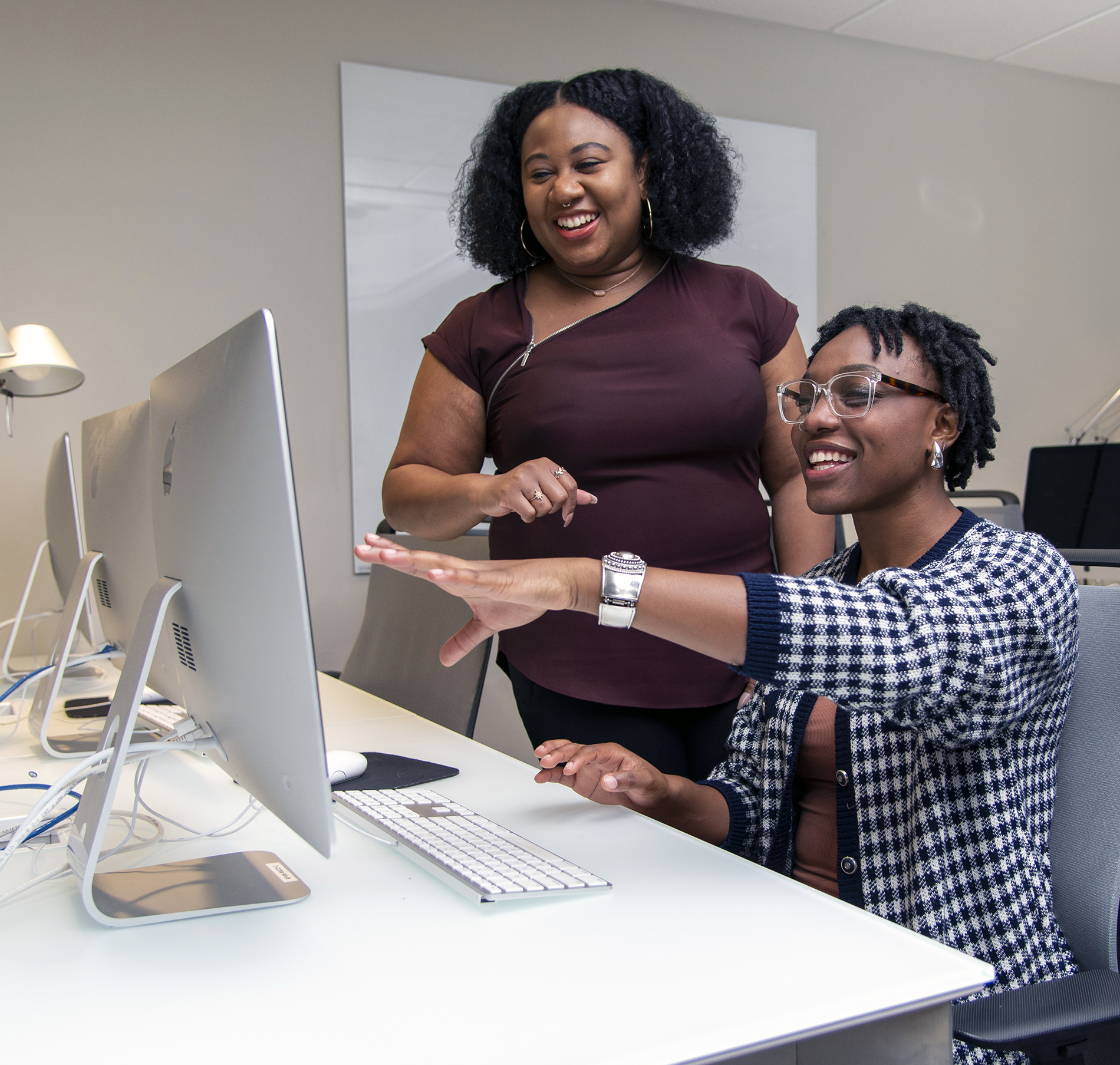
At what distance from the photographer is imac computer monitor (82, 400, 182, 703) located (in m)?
1.01

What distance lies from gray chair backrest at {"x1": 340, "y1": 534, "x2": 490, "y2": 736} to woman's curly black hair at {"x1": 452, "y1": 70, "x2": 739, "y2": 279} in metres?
0.54

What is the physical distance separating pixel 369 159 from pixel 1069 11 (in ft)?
8.92

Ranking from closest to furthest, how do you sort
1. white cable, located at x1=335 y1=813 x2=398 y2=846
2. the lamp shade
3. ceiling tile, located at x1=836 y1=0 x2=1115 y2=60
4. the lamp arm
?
1. white cable, located at x1=335 y1=813 x2=398 y2=846
2. the lamp shade
3. ceiling tile, located at x1=836 y1=0 x2=1115 y2=60
4. the lamp arm

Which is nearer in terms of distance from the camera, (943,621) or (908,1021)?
(908,1021)

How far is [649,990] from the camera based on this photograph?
66cm

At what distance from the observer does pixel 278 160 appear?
3098 millimetres

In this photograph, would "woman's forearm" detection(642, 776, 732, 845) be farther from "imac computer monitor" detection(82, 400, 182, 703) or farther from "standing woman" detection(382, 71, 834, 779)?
"imac computer monitor" detection(82, 400, 182, 703)

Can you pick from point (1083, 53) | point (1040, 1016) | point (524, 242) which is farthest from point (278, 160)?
point (1083, 53)

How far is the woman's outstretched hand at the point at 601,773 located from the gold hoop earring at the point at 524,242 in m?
0.88

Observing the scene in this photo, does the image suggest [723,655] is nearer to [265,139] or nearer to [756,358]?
[756,358]

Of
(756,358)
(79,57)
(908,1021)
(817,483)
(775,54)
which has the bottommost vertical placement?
(908,1021)

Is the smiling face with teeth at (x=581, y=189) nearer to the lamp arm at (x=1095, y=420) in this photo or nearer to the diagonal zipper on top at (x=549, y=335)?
the diagonal zipper on top at (x=549, y=335)

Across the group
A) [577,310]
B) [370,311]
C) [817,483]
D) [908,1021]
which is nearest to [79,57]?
[370,311]

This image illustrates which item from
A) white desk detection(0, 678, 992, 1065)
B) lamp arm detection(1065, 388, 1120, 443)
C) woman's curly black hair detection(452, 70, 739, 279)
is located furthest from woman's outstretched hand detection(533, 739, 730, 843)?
lamp arm detection(1065, 388, 1120, 443)
